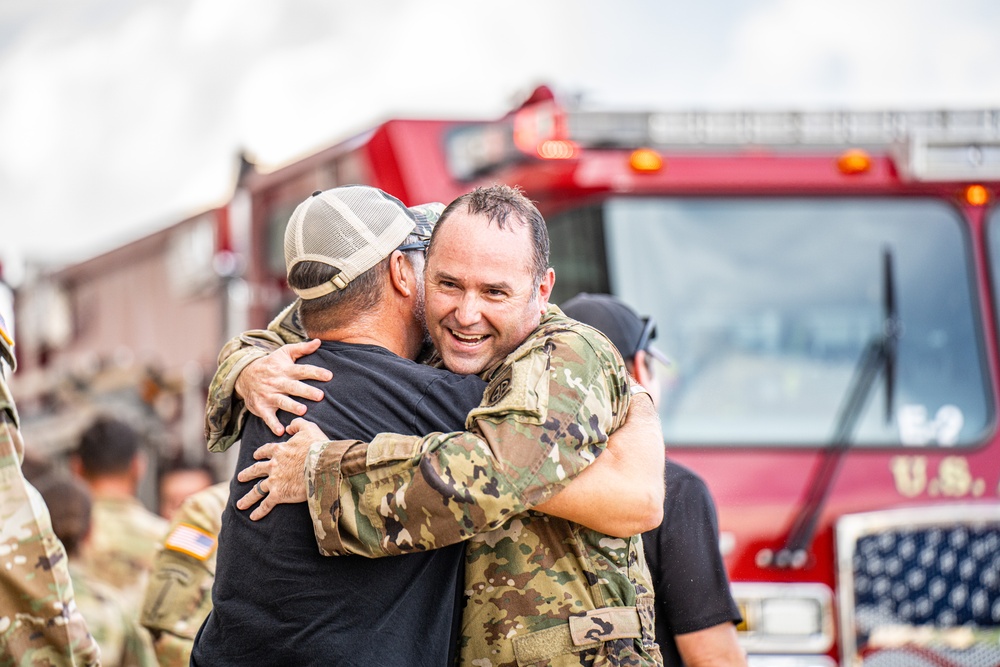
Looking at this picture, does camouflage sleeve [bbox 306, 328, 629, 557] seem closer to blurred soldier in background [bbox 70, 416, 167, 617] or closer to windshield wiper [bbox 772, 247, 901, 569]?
windshield wiper [bbox 772, 247, 901, 569]

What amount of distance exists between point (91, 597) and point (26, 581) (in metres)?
2.08

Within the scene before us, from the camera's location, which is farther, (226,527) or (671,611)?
(671,611)

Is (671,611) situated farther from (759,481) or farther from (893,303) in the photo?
(893,303)

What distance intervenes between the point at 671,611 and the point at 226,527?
100cm

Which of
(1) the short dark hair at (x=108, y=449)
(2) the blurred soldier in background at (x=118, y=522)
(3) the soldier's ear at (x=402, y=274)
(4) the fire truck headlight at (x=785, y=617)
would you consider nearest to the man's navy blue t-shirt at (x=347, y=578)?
(3) the soldier's ear at (x=402, y=274)

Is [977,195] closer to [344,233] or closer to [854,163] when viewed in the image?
[854,163]

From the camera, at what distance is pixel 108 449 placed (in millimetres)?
6195

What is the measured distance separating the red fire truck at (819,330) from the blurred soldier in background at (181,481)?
2823 millimetres

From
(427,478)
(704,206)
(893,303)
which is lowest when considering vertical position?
(893,303)

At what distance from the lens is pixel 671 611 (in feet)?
9.11

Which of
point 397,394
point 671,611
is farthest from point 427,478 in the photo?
point 671,611

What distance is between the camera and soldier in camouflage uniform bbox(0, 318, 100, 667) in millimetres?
2396

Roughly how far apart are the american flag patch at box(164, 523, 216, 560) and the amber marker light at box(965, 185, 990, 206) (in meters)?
3.58

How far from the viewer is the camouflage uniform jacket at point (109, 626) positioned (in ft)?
14.2
